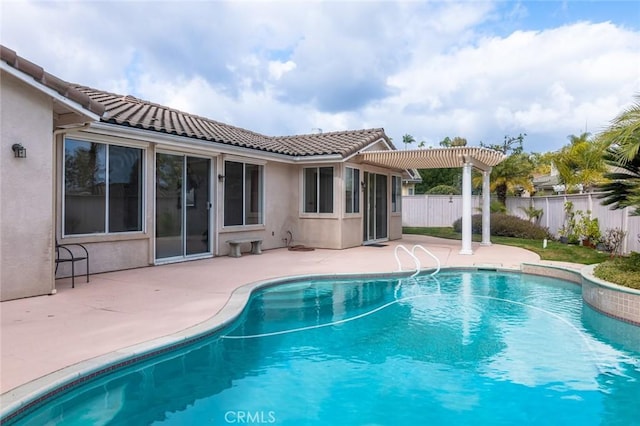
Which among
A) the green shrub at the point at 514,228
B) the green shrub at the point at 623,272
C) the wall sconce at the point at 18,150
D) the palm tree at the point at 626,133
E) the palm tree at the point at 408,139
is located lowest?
the green shrub at the point at 623,272

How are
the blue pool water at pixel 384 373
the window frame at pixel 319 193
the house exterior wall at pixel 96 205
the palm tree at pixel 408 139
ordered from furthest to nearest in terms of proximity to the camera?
the palm tree at pixel 408 139 → the window frame at pixel 319 193 → the house exterior wall at pixel 96 205 → the blue pool water at pixel 384 373

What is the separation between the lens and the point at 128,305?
7.18m

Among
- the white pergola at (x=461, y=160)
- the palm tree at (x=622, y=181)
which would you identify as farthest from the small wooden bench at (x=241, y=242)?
the palm tree at (x=622, y=181)

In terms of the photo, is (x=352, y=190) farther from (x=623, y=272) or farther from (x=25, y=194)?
(x=25, y=194)

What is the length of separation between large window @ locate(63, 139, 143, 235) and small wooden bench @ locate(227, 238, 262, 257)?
10.7 ft

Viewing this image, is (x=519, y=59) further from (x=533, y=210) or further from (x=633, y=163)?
(x=633, y=163)

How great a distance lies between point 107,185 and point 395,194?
14.0 meters

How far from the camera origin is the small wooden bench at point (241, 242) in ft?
44.4

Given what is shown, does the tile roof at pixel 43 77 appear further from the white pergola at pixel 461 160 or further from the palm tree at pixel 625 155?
the palm tree at pixel 625 155

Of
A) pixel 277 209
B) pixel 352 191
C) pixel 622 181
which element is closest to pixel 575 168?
pixel 352 191

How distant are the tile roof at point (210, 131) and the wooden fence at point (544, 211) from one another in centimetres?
895

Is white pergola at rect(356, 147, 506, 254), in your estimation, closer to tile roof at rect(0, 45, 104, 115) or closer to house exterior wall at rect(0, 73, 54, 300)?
tile roof at rect(0, 45, 104, 115)

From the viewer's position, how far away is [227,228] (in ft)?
45.4

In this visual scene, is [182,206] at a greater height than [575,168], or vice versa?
[575,168]
